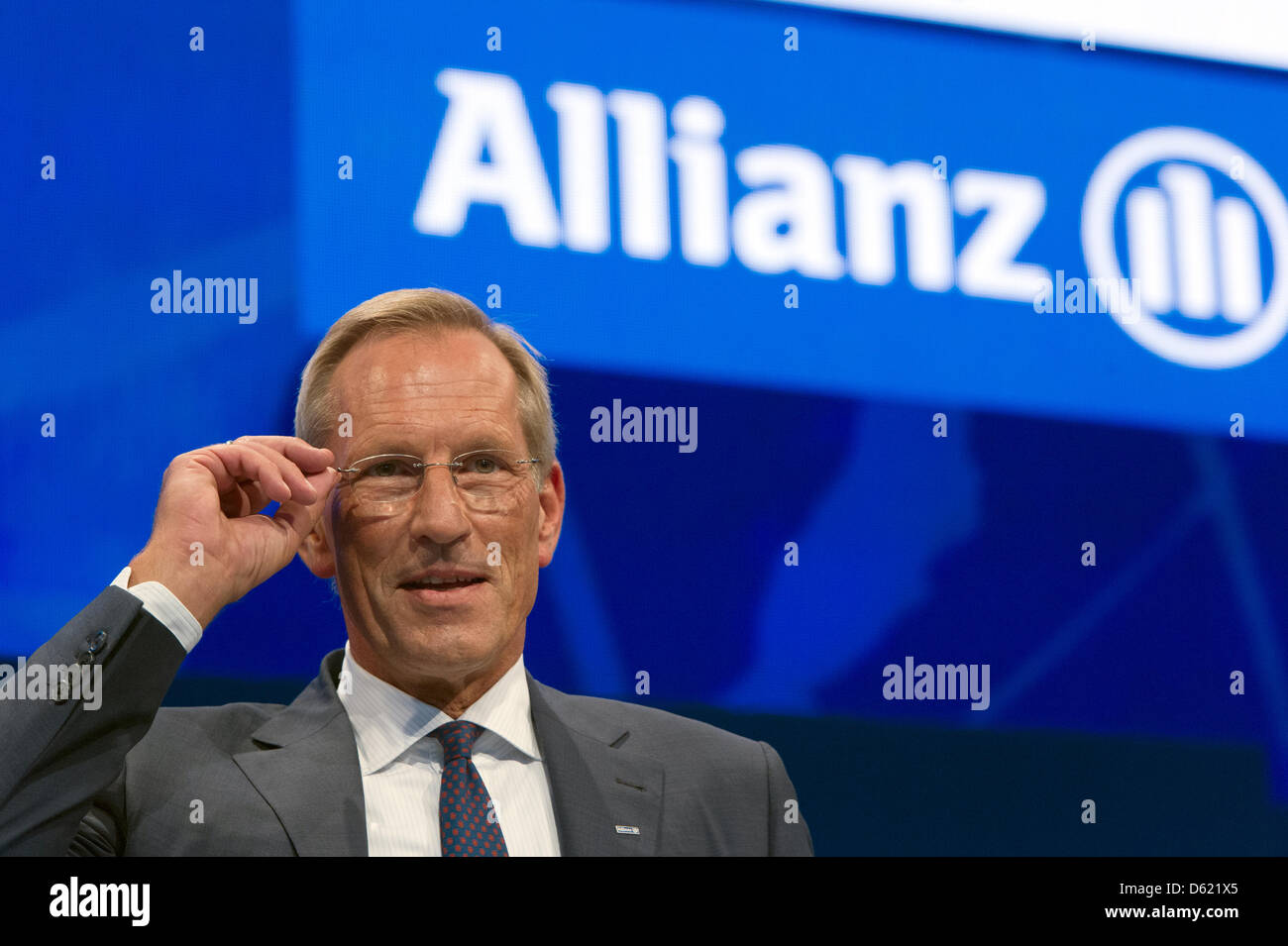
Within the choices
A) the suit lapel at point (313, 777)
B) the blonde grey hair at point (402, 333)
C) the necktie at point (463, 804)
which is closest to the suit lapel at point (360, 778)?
the suit lapel at point (313, 777)

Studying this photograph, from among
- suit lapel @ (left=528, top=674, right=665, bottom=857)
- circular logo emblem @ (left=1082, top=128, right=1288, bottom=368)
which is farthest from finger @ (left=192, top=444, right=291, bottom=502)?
circular logo emblem @ (left=1082, top=128, right=1288, bottom=368)

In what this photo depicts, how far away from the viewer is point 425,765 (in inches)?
102

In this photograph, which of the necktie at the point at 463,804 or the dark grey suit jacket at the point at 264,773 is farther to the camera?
the necktie at the point at 463,804

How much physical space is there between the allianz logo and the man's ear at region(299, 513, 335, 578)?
1.30 metres

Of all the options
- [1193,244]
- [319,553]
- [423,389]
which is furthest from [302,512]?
[1193,244]

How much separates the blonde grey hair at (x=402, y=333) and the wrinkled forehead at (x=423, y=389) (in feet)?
0.08

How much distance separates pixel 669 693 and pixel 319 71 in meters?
2.10

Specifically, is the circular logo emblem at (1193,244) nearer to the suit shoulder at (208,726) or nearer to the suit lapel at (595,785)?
the suit lapel at (595,785)

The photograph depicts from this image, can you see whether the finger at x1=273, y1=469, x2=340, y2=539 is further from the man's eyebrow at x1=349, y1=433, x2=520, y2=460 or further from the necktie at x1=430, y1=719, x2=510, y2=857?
the necktie at x1=430, y1=719, x2=510, y2=857

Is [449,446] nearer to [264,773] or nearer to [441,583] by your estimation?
[441,583]

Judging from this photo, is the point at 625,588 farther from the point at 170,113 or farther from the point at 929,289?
the point at 170,113

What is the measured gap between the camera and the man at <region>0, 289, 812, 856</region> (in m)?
2.28

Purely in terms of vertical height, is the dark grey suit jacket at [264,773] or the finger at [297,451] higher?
the finger at [297,451]

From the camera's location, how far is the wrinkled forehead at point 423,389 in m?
2.72
